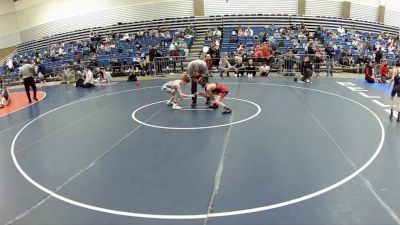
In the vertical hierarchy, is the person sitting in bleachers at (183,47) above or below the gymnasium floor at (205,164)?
above

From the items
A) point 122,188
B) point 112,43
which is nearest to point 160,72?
point 112,43

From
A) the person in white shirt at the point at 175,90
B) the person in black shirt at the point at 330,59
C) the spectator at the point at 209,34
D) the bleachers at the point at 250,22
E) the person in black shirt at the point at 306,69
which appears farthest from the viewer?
the bleachers at the point at 250,22

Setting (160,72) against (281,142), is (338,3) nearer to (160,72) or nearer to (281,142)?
(160,72)

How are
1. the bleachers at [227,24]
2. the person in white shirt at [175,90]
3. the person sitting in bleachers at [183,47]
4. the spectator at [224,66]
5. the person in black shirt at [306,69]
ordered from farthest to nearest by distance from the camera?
1. the bleachers at [227,24]
2. the person sitting in bleachers at [183,47]
3. the spectator at [224,66]
4. the person in black shirt at [306,69]
5. the person in white shirt at [175,90]

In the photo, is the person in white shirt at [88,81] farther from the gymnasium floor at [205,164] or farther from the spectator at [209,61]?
the spectator at [209,61]

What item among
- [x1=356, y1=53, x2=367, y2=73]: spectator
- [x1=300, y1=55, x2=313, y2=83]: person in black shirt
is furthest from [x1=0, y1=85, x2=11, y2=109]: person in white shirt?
[x1=356, y1=53, x2=367, y2=73]: spectator

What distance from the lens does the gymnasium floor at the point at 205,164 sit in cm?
577

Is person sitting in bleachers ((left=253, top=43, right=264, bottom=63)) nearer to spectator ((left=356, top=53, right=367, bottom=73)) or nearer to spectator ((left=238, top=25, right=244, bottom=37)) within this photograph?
spectator ((left=238, top=25, right=244, bottom=37))

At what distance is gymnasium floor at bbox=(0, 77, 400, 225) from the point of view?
577cm

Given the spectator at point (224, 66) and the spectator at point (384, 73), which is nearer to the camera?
the spectator at point (384, 73)

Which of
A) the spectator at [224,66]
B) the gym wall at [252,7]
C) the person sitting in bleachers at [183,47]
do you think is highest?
the gym wall at [252,7]

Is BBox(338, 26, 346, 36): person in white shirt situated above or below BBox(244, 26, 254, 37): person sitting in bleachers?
below

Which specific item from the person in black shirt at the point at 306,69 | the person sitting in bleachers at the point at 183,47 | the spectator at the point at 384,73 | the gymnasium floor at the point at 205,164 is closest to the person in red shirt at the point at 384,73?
the spectator at the point at 384,73

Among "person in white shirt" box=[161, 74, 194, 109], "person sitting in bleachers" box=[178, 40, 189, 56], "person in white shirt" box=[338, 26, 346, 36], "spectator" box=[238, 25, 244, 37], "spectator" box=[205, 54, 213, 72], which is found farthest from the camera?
"person in white shirt" box=[338, 26, 346, 36]
